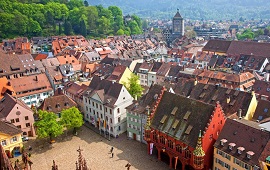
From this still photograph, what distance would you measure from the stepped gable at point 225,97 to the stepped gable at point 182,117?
1193 centimetres

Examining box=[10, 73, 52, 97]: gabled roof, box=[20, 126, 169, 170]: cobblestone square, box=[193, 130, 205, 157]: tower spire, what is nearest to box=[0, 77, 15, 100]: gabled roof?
box=[10, 73, 52, 97]: gabled roof

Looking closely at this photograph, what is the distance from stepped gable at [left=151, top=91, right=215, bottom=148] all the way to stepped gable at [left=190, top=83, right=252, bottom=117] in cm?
1193

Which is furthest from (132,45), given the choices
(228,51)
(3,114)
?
(3,114)

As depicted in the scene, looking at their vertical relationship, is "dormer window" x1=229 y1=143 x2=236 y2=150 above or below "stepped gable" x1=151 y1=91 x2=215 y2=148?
below

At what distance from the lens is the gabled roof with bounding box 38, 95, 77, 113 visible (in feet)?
252

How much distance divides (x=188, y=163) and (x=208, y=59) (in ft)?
274

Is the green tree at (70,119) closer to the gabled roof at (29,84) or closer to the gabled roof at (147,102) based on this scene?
the gabled roof at (147,102)

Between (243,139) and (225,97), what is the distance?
19102 millimetres

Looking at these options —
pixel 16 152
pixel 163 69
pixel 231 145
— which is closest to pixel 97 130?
pixel 16 152

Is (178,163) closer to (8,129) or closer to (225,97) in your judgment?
(225,97)

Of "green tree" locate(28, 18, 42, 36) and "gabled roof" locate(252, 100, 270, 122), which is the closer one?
"gabled roof" locate(252, 100, 270, 122)

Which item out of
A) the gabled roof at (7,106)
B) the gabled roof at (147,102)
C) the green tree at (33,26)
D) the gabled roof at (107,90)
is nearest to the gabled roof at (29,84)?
the gabled roof at (7,106)

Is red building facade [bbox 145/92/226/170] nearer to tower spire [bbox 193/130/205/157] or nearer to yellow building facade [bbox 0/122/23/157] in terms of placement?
tower spire [bbox 193/130/205/157]

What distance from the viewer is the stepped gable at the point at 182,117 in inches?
2082
